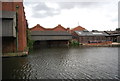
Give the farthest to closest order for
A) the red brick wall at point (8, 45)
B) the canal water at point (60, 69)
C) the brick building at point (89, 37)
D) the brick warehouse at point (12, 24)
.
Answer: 1. the brick building at point (89, 37)
2. the red brick wall at point (8, 45)
3. the brick warehouse at point (12, 24)
4. the canal water at point (60, 69)

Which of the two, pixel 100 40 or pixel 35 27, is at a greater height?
pixel 35 27

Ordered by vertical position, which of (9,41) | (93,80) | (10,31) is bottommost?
(93,80)

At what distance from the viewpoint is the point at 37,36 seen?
148 feet

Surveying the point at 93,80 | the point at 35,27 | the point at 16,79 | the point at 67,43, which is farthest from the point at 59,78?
the point at 35,27

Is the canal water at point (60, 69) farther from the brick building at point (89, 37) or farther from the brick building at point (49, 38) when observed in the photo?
the brick building at point (89, 37)

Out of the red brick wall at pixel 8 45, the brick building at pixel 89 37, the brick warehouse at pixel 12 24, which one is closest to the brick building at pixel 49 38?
the brick building at pixel 89 37

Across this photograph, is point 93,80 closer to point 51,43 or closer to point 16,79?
point 16,79

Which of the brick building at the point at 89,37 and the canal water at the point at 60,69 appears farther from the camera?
the brick building at the point at 89,37

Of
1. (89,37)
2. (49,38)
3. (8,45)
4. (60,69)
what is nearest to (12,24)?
(8,45)

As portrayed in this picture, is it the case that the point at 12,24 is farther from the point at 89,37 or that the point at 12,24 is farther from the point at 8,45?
the point at 89,37

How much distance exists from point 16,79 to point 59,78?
273 centimetres

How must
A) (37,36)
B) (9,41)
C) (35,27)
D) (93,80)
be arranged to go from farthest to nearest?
(35,27), (37,36), (9,41), (93,80)

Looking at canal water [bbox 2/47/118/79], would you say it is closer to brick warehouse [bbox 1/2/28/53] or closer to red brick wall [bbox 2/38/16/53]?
red brick wall [bbox 2/38/16/53]

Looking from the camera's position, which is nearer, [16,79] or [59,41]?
[16,79]
